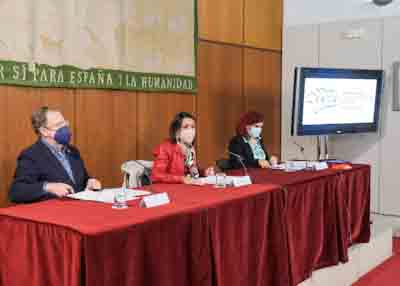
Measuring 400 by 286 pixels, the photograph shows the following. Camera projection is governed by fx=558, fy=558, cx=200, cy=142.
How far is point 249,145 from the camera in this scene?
14.3 feet

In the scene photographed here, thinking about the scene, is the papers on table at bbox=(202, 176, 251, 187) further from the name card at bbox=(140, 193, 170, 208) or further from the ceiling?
the ceiling

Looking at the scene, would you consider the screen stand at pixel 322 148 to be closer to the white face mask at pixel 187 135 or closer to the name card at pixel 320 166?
the name card at pixel 320 166

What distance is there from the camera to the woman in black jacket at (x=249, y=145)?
14.1 feet

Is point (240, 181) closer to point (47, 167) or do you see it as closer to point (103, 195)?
point (103, 195)

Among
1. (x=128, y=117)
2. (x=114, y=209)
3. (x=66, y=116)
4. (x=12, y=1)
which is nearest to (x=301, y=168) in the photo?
(x=128, y=117)

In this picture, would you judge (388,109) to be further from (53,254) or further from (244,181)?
(53,254)

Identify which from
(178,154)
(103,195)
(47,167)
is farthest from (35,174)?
(178,154)

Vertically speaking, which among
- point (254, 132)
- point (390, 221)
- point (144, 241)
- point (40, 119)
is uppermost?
point (40, 119)

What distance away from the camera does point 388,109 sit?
5.63 meters

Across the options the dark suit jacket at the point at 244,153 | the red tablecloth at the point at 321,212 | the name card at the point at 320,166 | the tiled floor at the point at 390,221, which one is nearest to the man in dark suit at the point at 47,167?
the red tablecloth at the point at 321,212

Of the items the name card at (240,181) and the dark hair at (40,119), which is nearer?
the dark hair at (40,119)

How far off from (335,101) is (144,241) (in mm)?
3452

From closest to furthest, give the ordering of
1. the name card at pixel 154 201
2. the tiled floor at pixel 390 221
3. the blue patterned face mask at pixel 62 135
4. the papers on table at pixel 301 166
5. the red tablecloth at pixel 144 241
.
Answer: the red tablecloth at pixel 144 241, the name card at pixel 154 201, the blue patterned face mask at pixel 62 135, the papers on table at pixel 301 166, the tiled floor at pixel 390 221

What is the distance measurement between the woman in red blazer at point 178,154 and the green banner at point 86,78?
89cm
